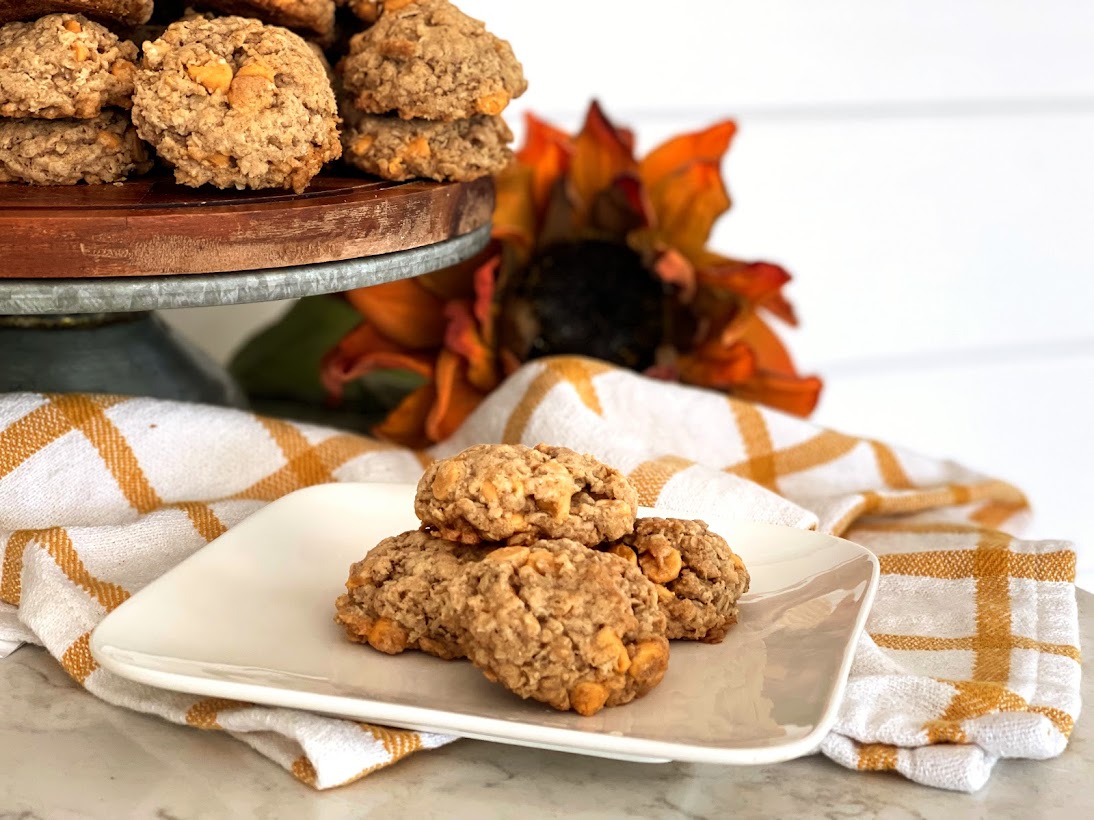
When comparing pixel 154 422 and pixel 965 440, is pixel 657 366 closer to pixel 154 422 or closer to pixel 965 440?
pixel 154 422

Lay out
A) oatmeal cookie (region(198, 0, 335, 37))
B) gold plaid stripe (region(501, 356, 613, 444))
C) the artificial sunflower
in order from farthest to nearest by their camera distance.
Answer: the artificial sunflower
gold plaid stripe (region(501, 356, 613, 444))
oatmeal cookie (region(198, 0, 335, 37))

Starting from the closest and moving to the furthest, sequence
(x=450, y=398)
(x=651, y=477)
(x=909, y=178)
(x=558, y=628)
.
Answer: (x=558, y=628) → (x=651, y=477) → (x=450, y=398) → (x=909, y=178)

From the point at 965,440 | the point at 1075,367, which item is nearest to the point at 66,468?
the point at 965,440

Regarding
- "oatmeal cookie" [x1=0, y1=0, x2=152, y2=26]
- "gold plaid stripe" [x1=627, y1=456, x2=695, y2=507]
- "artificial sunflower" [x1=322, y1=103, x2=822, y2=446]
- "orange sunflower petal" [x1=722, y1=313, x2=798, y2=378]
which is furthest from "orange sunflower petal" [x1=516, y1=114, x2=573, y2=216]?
"oatmeal cookie" [x1=0, y1=0, x2=152, y2=26]

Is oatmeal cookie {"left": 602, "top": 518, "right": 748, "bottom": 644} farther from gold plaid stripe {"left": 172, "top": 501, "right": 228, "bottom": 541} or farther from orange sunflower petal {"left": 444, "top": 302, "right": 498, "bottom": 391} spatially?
orange sunflower petal {"left": 444, "top": 302, "right": 498, "bottom": 391}

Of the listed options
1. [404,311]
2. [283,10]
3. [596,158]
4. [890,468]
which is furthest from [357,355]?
[890,468]

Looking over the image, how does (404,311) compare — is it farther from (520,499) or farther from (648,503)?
(520,499)

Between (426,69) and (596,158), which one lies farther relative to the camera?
(596,158)
